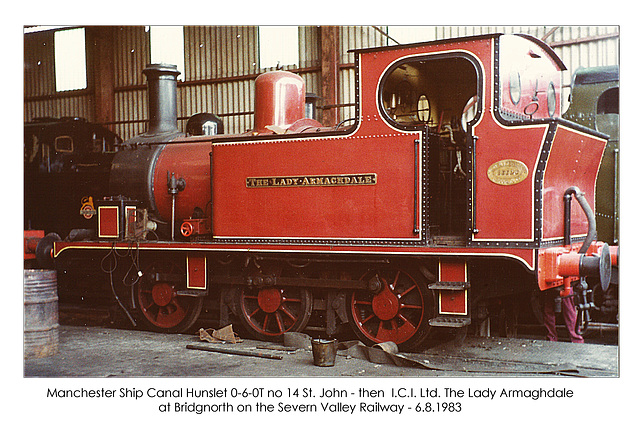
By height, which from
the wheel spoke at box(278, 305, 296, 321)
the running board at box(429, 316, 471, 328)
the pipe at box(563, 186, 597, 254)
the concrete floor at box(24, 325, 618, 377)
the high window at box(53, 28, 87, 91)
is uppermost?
the high window at box(53, 28, 87, 91)

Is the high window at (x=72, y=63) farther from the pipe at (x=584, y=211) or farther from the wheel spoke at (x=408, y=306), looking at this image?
the pipe at (x=584, y=211)

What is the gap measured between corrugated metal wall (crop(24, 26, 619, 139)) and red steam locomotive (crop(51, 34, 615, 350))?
17.2ft

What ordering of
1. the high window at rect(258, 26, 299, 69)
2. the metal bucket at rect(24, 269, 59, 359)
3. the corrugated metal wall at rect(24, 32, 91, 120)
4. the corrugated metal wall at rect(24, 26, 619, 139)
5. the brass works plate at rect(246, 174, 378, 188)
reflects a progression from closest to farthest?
the brass works plate at rect(246, 174, 378, 188) → the metal bucket at rect(24, 269, 59, 359) → the corrugated metal wall at rect(24, 26, 619, 139) → the high window at rect(258, 26, 299, 69) → the corrugated metal wall at rect(24, 32, 91, 120)

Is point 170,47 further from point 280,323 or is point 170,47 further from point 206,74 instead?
point 280,323

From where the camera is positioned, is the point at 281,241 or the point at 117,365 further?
the point at 281,241

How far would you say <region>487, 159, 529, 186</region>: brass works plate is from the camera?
5.39 m

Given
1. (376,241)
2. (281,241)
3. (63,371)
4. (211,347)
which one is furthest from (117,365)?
(376,241)

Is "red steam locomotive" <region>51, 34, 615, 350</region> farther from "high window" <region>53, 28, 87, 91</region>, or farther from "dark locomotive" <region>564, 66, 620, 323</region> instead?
"high window" <region>53, 28, 87, 91</region>

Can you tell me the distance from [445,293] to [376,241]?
776 millimetres

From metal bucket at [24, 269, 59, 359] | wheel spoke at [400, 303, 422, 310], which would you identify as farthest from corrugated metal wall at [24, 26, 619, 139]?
metal bucket at [24, 269, 59, 359]

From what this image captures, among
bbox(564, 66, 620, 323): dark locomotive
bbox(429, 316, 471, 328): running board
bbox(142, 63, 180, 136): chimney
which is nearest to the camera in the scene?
bbox(429, 316, 471, 328): running board

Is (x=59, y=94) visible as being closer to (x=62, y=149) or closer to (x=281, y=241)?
(x=62, y=149)

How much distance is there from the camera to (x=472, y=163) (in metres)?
5.59

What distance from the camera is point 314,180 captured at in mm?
6305
